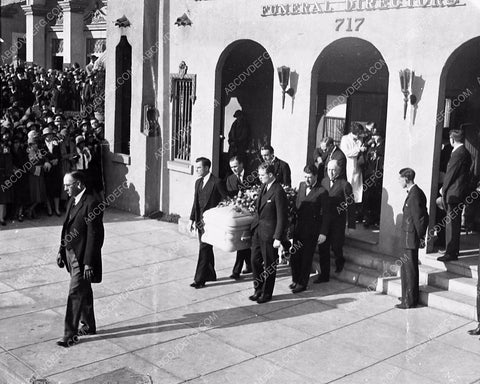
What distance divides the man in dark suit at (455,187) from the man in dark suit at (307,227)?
6.16 feet

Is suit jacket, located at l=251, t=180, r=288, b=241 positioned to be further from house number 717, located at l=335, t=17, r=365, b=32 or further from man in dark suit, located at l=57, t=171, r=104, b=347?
house number 717, located at l=335, t=17, r=365, b=32

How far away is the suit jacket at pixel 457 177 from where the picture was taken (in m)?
10.4

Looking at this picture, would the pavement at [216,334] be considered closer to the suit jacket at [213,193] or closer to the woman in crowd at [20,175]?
the suit jacket at [213,193]

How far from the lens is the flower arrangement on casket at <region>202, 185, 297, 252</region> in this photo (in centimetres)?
1010

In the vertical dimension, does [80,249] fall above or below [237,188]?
below

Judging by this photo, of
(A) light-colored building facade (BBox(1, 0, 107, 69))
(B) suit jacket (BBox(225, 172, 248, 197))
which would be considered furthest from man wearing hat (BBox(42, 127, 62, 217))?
(A) light-colored building facade (BBox(1, 0, 107, 69))

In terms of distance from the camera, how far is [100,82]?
23.9m

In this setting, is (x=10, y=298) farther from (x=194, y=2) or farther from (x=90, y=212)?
(x=194, y=2)

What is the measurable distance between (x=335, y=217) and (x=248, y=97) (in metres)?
6.63

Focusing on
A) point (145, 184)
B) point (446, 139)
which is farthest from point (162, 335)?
point (145, 184)

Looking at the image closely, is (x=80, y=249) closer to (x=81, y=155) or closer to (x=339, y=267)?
(x=339, y=267)

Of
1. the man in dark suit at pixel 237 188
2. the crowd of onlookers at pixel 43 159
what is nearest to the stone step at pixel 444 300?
the man in dark suit at pixel 237 188

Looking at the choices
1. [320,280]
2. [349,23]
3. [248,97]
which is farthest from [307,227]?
[248,97]

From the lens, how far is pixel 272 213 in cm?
984
